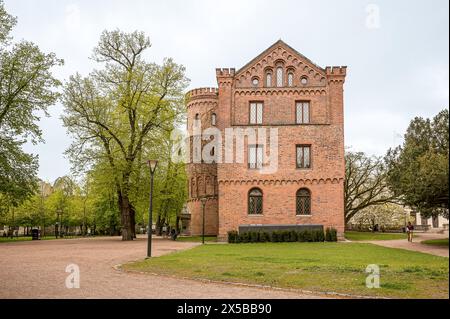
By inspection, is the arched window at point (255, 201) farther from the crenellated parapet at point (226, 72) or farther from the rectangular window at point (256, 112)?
the crenellated parapet at point (226, 72)

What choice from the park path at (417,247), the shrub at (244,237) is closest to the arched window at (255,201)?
the shrub at (244,237)

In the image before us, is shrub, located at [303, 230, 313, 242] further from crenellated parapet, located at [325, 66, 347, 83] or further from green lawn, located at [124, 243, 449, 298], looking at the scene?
green lawn, located at [124, 243, 449, 298]

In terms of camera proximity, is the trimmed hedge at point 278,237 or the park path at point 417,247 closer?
the park path at point 417,247

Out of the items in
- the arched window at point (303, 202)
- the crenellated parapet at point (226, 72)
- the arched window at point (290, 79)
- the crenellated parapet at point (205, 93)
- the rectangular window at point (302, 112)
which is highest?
the crenellated parapet at point (205, 93)

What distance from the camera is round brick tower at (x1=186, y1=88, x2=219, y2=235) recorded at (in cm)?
4894

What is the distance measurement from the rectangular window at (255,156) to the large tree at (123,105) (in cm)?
857

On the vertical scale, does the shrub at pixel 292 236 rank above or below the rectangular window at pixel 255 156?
below

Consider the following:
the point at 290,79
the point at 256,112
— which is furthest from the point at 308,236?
the point at 290,79

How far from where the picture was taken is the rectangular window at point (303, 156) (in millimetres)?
34844

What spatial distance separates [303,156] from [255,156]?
355 centimetres

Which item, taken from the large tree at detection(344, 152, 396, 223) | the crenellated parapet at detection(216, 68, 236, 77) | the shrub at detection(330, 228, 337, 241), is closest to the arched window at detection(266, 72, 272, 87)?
the crenellated parapet at detection(216, 68, 236, 77)
